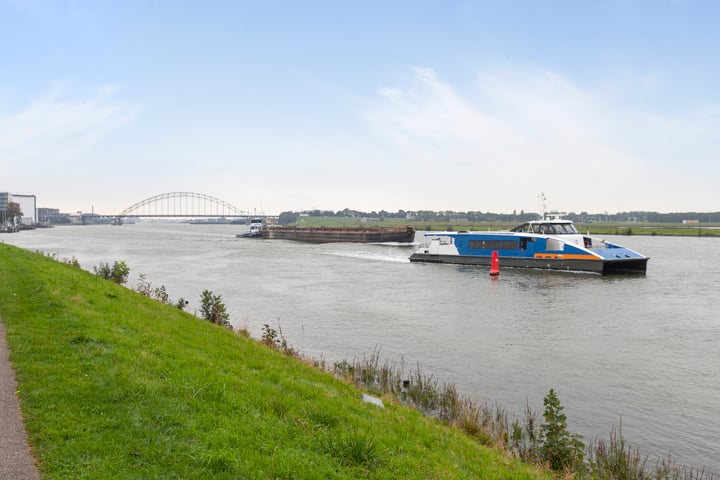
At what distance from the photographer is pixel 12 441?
6.12 m

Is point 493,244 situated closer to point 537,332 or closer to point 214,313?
point 537,332

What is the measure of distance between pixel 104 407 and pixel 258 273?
137 feet

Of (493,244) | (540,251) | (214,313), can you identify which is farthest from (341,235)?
(214,313)

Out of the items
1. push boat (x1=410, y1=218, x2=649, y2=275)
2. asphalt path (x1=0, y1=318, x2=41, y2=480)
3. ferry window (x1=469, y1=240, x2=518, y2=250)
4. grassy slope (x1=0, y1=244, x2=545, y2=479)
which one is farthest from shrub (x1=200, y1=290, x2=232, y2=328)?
ferry window (x1=469, y1=240, x2=518, y2=250)

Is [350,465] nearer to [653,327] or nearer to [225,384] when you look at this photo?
[225,384]

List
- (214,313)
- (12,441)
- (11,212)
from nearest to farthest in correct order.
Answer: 1. (12,441)
2. (214,313)
3. (11,212)

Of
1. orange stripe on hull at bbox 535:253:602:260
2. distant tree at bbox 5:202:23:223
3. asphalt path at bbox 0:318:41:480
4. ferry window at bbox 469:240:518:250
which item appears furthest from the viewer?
distant tree at bbox 5:202:23:223

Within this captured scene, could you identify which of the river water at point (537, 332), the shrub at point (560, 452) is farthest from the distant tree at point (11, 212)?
the shrub at point (560, 452)

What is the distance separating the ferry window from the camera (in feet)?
170

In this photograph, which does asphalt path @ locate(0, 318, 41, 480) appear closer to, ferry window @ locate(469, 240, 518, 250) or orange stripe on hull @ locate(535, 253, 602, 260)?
orange stripe on hull @ locate(535, 253, 602, 260)

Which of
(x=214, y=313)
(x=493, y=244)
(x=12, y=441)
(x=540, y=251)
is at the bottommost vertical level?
(x=214, y=313)

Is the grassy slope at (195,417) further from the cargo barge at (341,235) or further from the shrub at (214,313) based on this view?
the cargo barge at (341,235)

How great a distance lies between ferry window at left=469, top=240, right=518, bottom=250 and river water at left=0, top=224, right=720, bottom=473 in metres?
4.61

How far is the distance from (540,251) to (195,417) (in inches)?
1862
